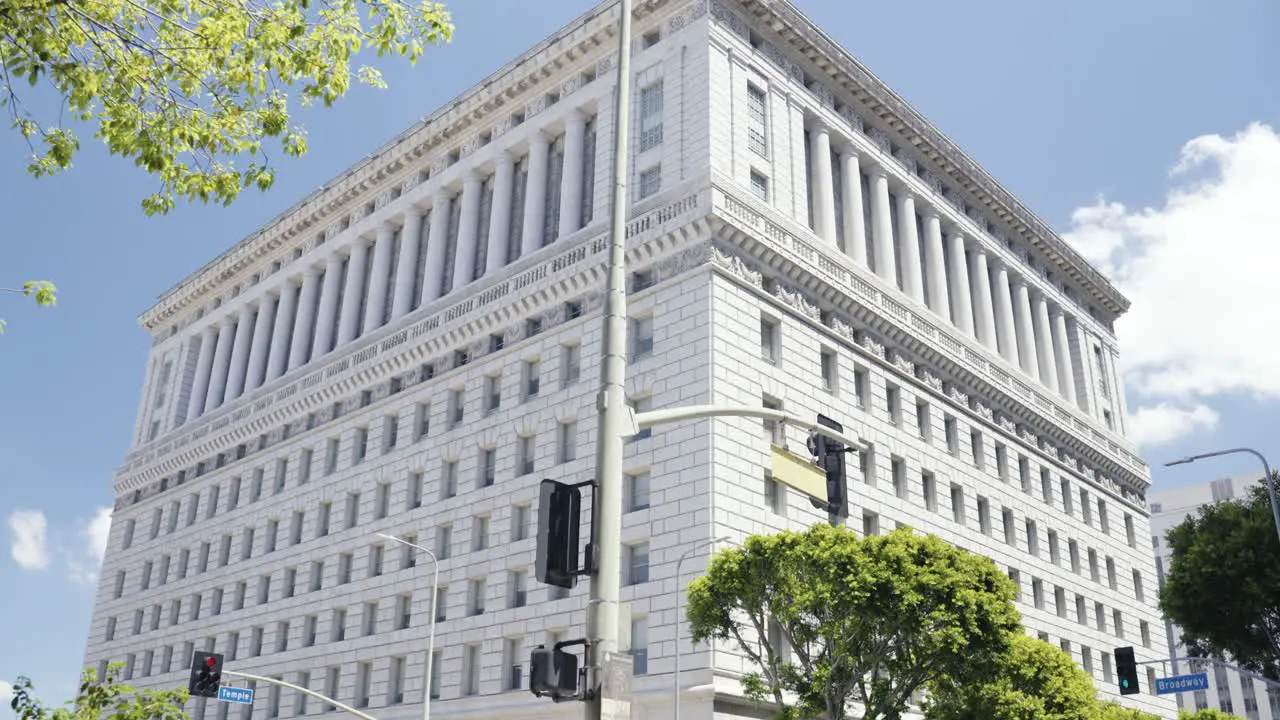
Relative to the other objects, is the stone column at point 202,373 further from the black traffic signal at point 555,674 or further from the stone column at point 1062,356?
the black traffic signal at point 555,674

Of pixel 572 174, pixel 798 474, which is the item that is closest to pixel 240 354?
pixel 572 174

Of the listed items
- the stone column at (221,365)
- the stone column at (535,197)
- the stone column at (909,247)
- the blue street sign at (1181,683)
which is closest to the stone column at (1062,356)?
the stone column at (909,247)

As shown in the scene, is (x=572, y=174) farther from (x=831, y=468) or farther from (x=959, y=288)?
(x=831, y=468)

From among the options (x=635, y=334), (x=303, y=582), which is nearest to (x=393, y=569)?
(x=303, y=582)

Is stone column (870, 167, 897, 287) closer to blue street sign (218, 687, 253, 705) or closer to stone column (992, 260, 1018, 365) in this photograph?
stone column (992, 260, 1018, 365)

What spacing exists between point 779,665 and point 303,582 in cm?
3264

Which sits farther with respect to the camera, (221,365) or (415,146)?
(221,365)

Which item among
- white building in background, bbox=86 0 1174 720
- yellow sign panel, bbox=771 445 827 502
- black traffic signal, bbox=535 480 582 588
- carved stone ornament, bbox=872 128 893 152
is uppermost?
carved stone ornament, bbox=872 128 893 152

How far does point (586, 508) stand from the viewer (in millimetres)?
45875

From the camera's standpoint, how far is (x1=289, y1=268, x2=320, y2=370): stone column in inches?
2702

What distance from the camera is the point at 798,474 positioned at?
640 inches

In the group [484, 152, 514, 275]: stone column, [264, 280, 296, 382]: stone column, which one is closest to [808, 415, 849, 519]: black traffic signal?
[484, 152, 514, 275]: stone column

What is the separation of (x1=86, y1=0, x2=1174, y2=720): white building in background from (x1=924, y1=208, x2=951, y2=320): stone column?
223 millimetres

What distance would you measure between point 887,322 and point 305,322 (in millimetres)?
36412
